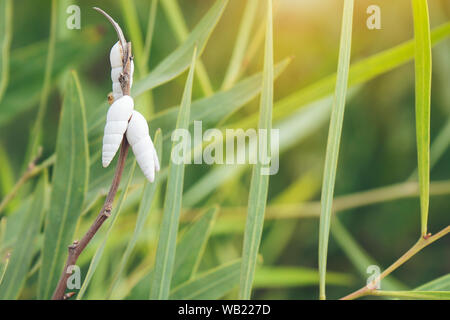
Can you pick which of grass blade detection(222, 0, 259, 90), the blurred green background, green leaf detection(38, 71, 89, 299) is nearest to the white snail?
green leaf detection(38, 71, 89, 299)

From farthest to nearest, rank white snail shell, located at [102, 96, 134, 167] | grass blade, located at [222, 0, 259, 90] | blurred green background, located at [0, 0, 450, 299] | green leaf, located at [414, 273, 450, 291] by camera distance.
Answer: blurred green background, located at [0, 0, 450, 299], grass blade, located at [222, 0, 259, 90], green leaf, located at [414, 273, 450, 291], white snail shell, located at [102, 96, 134, 167]

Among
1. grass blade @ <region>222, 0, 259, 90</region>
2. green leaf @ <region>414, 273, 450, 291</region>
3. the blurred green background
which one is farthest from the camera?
the blurred green background

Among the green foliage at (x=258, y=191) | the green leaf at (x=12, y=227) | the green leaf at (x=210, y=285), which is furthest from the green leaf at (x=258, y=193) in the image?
the green leaf at (x=12, y=227)

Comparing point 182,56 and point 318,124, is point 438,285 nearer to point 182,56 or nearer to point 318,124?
point 182,56

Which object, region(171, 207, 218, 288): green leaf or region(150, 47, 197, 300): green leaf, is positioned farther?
Answer: region(171, 207, 218, 288): green leaf

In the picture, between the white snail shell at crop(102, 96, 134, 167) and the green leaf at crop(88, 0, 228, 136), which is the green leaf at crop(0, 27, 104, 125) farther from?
the white snail shell at crop(102, 96, 134, 167)

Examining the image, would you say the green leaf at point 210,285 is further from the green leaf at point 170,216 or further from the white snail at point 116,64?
the white snail at point 116,64

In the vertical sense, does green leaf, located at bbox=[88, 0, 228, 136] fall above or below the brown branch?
above
